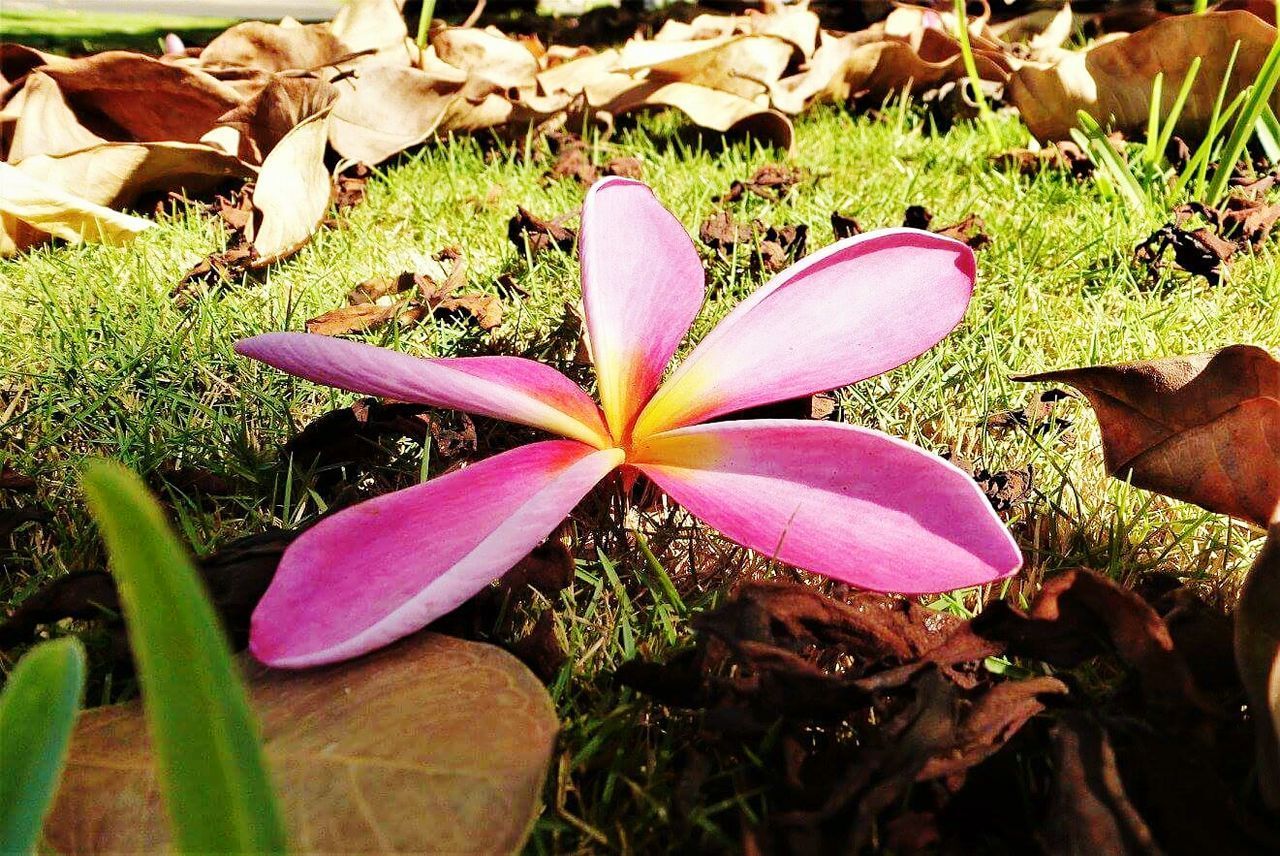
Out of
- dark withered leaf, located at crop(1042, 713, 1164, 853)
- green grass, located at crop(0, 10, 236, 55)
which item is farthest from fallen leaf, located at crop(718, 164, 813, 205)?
green grass, located at crop(0, 10, 236, 55)

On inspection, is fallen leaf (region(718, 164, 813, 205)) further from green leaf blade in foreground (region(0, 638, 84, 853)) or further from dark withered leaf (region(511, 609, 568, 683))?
green leaf blade in foreground (region(0, 638, 84, 853))

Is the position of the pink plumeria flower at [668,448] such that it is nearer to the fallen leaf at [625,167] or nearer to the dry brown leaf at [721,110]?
the fallen leaf at [625,167]

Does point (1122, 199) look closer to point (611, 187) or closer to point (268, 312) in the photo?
point (611, 187)

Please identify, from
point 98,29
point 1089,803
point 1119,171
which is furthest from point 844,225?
point 98,29

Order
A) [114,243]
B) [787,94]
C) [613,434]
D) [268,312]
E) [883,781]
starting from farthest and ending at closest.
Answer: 1. [787,94]
2. [114,243]
3. [268,312]
4. [613,434]
5. [883,781]

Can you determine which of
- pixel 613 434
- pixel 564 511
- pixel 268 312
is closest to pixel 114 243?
pixel 268 312

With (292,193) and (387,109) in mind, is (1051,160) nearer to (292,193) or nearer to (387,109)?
(387,109)
